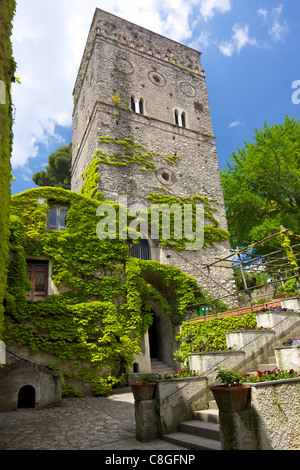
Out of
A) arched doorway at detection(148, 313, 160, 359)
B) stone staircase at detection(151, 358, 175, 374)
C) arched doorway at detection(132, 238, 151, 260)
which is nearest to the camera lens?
stone staircase at detection(151, 358, 175, 374)

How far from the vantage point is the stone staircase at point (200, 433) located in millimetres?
4238

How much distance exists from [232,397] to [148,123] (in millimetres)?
17898

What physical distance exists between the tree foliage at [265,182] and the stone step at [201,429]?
562 inches

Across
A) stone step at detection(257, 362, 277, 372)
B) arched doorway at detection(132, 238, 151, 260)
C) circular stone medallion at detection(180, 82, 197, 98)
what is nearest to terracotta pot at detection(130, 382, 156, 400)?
stone step at detection(257, 362, 277, 372)

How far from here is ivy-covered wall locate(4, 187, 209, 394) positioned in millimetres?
9859

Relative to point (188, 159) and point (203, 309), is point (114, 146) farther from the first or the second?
point (203, 309)

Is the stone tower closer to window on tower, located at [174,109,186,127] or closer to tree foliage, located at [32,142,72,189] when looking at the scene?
window on tower, located at [174,109,186,127]

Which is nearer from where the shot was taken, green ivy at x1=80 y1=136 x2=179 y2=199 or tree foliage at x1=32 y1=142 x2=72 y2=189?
green ivy at x1=80 y1=136 x2=179 y2=199

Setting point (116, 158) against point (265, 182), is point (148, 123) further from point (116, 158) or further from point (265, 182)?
point (265, 182)

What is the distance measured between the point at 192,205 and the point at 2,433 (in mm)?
15134

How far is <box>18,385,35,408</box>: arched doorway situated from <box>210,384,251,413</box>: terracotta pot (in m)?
6.34

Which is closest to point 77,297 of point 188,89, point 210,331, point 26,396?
point 26,396

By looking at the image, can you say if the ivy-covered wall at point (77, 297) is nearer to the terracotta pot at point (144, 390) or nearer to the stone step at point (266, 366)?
the terracotta pot at point (144, 390)

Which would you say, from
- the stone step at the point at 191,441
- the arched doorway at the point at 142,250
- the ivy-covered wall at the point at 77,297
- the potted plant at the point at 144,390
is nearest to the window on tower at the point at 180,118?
the arched doorway at the point at 142,250
